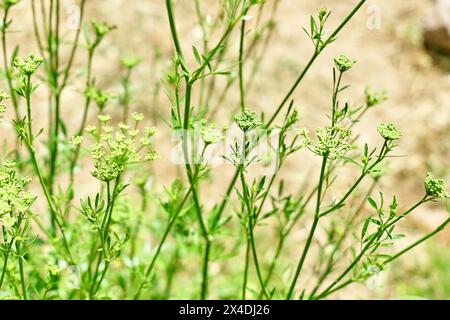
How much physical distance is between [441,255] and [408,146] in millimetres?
907

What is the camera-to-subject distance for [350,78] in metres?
4.20

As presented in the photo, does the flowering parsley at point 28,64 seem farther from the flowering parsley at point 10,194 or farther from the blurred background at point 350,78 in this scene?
the blurred background at point 350,78

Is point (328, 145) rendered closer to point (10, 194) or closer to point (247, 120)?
point (247, 120)

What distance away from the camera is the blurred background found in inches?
134

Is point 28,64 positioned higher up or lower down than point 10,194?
higher up

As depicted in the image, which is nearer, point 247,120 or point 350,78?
point 247,120

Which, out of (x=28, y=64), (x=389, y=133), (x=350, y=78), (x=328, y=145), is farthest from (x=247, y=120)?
(x=350, y=78)

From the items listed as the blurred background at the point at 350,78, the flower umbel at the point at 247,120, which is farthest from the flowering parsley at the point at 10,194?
the blurred background at the point at 350,78

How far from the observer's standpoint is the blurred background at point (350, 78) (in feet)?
11.1

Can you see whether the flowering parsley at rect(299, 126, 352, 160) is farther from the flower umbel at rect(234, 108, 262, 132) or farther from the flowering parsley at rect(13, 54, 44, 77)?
the flowering parsley at rect(13, 54, 44, 77)

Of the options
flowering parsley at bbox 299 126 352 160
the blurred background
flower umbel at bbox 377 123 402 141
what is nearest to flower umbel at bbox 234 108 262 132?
flowering parsley at bbox 299 126 352 160

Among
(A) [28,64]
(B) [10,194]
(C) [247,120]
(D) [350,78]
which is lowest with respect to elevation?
(B) [10,194]

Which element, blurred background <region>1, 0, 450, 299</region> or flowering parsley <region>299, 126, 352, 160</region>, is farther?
blurred background <region>1, 0, 450, 299</region>

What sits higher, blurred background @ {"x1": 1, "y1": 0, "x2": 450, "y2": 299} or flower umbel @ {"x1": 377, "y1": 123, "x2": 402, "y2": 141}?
blurred background @ {"x1": 1, "y1": 0, "x2": 450, "y2": 299}
